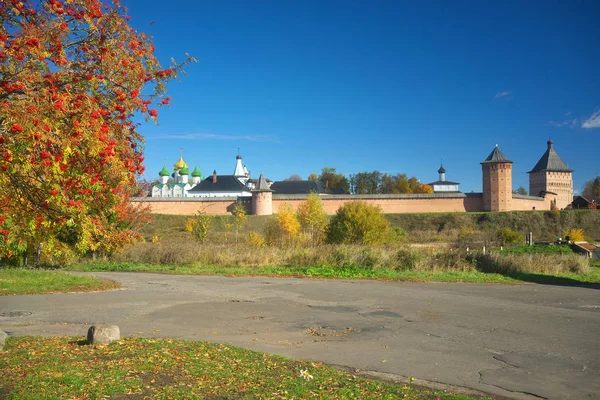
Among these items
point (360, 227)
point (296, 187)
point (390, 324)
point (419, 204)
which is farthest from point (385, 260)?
point (296, 187)

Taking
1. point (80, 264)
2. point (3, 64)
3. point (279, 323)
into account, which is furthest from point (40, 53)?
point (80, 264)

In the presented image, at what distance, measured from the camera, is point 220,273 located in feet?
60.2

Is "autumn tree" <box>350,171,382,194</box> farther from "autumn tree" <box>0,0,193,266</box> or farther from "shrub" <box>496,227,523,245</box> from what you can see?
"autumn tree" <box>0,0,193,266</box>

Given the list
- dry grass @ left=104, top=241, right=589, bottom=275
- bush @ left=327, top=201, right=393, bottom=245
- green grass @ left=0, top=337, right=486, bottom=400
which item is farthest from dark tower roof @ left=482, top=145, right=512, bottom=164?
green grass @ left=0, top=337, right=486, bottom=400

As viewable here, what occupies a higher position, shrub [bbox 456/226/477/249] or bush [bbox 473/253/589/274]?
shrub [bbox 456/226/477/249]

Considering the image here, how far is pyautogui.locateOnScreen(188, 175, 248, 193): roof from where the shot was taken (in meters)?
86.0

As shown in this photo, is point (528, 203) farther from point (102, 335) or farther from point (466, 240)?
point (102, 335)

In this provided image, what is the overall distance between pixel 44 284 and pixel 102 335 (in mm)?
8404

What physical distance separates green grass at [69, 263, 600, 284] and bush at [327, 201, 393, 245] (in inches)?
444

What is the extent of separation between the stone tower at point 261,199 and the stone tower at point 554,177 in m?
40.6

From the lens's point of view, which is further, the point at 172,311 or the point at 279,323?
the point at 172,311

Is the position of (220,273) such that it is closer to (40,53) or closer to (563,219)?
(40,53)

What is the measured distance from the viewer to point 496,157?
61.8 m

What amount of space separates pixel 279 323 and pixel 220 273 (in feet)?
32.1
